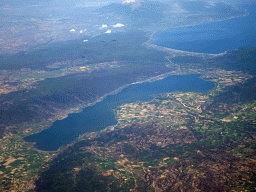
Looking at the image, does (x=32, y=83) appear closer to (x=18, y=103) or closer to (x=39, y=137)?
(x=18, y=103)

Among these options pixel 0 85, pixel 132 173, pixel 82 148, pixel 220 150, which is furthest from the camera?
pixel 0 85

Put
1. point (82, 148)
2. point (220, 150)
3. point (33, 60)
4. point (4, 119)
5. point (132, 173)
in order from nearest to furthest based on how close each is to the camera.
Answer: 1. point (132, 173)
2. point (220, 150)
3. point (82, 148)
4. point (4, 119)
5. point (33, 60)

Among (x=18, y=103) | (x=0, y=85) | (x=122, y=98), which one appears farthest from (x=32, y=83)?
(x=122, y=98)

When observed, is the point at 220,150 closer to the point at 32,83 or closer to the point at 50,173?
the point at 50,173

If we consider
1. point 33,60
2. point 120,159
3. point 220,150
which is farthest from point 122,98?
point 33,60

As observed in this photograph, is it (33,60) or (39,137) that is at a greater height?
(33,60)

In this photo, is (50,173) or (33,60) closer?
(50,173)
